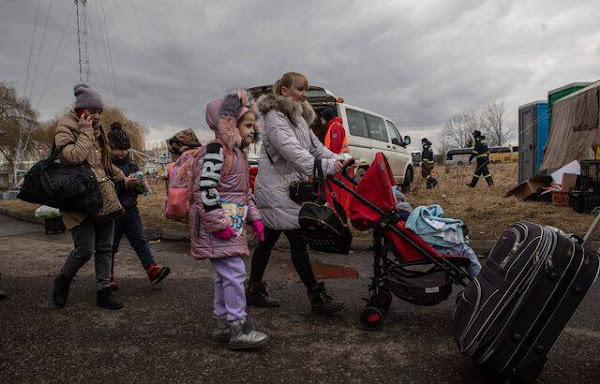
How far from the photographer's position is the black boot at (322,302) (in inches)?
125

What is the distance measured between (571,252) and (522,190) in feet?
24.0

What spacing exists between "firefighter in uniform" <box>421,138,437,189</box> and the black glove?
32.8 feet

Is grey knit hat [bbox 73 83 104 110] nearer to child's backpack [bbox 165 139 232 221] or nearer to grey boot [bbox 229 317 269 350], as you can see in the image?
child's backpack [bbox 165 139 232 221]

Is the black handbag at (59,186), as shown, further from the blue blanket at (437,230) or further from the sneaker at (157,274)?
the blue blanket at (437,230)

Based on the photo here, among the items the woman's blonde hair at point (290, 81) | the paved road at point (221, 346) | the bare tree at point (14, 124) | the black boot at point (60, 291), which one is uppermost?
the bare tree at point (14, 124)

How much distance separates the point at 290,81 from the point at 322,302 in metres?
1.66

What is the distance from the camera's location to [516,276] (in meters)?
2.07

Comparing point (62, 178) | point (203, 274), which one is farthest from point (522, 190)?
point (62, 178)

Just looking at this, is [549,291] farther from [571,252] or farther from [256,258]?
[256,258]

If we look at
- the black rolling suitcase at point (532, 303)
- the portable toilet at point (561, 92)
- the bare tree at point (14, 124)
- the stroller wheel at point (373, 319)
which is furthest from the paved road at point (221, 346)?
Result: the bare tree at point (14, 124)

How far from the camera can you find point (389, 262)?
304 cm

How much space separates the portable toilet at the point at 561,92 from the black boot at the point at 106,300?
10.7 metres

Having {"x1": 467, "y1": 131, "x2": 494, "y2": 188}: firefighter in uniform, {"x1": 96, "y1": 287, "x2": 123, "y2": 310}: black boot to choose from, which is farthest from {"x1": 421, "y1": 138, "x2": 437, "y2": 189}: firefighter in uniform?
{"x1": 96, "y1": 287, "x2": 123, "y2": 310}: black boot

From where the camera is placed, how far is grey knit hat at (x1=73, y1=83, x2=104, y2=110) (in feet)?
10.6
